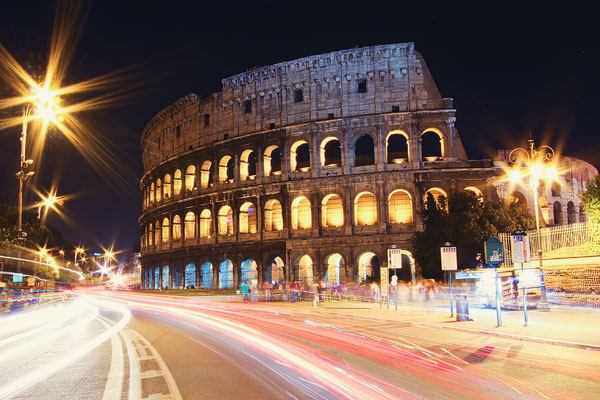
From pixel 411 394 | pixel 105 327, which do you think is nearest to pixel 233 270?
pixel 105 327

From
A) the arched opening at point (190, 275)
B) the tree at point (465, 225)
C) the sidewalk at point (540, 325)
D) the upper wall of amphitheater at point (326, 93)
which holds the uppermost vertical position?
the upper wall of amphitheater at point (326, 93)

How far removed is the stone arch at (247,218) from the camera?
42166 mm

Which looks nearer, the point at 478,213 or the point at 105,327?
the point at 105,327

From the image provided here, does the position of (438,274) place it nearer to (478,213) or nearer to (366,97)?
(478,213)

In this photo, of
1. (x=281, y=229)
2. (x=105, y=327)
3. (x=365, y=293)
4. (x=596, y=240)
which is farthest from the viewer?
(x=281, y=229)

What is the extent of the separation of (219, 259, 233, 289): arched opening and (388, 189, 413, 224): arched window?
577 inches

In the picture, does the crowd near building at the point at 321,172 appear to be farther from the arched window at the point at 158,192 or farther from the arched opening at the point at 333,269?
the arched window at the point at 158,192

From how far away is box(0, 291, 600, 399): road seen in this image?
6.25m

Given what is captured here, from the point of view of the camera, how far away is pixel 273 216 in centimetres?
4231

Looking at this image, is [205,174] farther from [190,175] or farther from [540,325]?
[540,325]

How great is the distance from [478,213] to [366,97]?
13.3 meters

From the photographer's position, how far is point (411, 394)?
19.4ft

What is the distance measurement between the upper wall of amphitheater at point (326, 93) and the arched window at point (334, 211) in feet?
20.5

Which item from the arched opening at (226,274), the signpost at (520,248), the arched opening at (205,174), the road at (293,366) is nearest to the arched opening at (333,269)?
the arched opening at (226,274)
